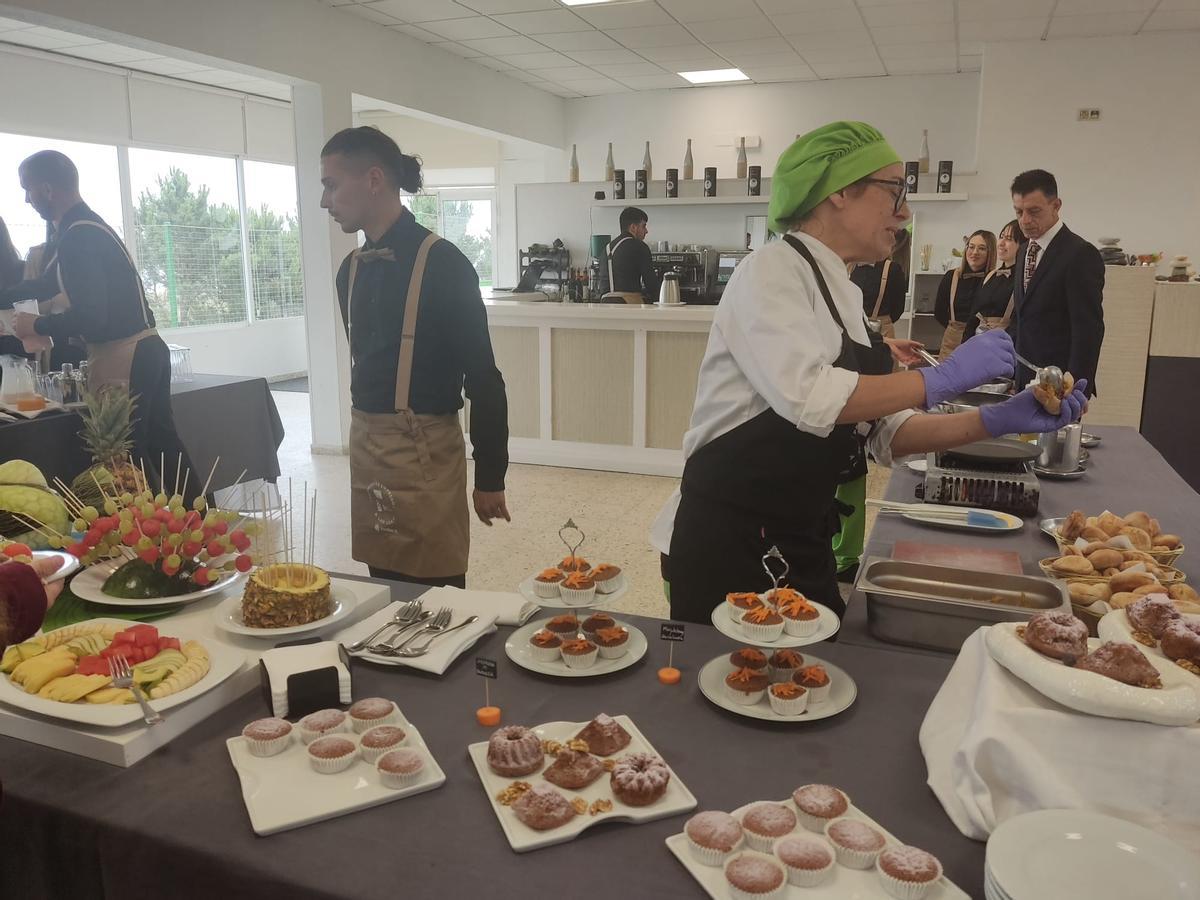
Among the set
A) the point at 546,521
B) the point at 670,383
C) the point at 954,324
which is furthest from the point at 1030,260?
the point at 546,521

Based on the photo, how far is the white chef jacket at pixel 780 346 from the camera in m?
1.43

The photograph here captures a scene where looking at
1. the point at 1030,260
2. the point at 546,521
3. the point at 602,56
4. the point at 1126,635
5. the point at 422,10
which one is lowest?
the point at 546,521

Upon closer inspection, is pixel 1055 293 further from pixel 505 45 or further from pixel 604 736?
pixel 505 45

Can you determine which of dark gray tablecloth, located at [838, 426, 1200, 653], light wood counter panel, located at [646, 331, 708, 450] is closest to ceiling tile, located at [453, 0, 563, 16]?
light wood counter panel, located at [646, 331, 708, 450]

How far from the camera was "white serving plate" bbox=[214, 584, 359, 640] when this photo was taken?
1.36 m

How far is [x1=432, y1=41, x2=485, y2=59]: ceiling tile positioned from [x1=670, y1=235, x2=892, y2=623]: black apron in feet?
20.1

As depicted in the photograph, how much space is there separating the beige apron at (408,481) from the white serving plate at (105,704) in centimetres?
95

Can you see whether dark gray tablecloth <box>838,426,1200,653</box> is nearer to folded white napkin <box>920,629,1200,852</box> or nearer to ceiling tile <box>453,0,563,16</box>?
folded white napkin <box>920,629,1200,852</box>

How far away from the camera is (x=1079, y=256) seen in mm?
3635

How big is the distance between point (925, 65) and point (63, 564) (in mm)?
8029

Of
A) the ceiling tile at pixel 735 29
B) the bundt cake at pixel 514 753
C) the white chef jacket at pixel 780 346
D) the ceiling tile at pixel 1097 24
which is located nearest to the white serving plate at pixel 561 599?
the bundt cake at pixel 514 753

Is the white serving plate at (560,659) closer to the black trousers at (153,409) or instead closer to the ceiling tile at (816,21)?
the black trousers at (153,409)

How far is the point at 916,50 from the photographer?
23.5 feet

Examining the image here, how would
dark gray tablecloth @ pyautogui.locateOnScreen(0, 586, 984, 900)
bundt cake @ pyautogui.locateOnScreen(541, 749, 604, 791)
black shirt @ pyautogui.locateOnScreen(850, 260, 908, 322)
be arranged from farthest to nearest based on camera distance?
black shirt @ pyautogui.locateOnScreen(850, 260, 908, 322)
bundt cake @ pyautogui.locateOnScreen(541, 749, 604, 791)
dark gray tablecloth @ pyautogui.locateOnScreen(0, 586, 984, 900)
